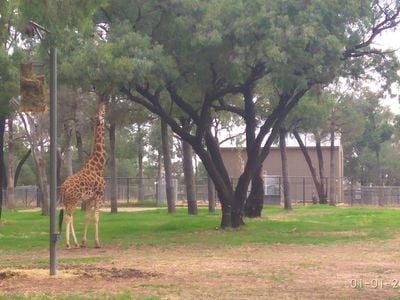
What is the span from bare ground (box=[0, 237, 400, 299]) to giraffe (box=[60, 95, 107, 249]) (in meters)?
1.08

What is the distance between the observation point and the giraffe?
17750 mm

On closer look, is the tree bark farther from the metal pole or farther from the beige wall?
the beige wall

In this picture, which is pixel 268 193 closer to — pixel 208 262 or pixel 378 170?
pixel 378 170

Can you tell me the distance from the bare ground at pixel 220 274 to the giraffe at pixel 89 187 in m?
1.08

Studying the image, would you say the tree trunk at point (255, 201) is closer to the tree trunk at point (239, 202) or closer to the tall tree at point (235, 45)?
the tree trunk at point (239, 202)

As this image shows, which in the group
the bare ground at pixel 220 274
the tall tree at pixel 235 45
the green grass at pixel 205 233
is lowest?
the bare ground at pixel 220 274

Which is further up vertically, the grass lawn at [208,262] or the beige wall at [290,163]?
the beige wall at [290,163]

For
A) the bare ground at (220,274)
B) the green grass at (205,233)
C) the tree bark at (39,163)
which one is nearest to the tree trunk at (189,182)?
the green grass at (205,233)

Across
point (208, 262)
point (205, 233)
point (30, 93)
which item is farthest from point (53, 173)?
point (205, 233)

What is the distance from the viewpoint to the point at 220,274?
11.9 m

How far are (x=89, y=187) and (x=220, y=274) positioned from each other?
7011 mm

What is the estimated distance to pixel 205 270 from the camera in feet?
41.2

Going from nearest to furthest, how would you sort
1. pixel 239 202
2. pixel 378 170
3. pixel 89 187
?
pixel 89 187 → pixel 239 202 → pixel 378 170

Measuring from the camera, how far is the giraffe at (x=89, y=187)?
17750mm
